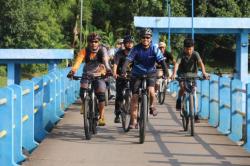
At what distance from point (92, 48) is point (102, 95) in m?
0.84

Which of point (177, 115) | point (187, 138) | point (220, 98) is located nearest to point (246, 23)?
point (177, 115)

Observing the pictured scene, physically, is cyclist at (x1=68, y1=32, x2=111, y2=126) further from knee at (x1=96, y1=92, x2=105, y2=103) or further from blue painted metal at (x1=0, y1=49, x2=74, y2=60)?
blue painted metal at (x1=0, y1=49, x2=74, y2=60)

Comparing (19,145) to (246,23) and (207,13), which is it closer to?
(246,23)

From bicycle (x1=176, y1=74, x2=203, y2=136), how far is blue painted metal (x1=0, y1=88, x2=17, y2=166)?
156 inches

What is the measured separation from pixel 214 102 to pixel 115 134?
3084 mm

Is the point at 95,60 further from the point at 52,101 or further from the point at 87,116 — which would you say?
the point at 52,101

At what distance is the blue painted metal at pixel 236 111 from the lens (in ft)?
34.9

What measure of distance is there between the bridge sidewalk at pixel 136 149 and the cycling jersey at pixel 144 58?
3.92 feet

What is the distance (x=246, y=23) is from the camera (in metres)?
29.5

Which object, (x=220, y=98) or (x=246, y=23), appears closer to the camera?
(x=220, y=98)

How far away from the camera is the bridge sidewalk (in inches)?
333

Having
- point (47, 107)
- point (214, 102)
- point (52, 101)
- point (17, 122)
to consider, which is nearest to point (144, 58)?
point (17, 122)

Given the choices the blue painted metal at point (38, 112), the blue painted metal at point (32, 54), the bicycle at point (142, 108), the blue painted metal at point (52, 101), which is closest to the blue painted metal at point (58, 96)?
the blue painted metal at point (52, 101)

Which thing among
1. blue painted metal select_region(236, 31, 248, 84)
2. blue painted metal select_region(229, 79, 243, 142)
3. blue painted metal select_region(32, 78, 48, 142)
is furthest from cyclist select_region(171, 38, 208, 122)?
blue painted metal select_region(236, 31, 248, 84)
